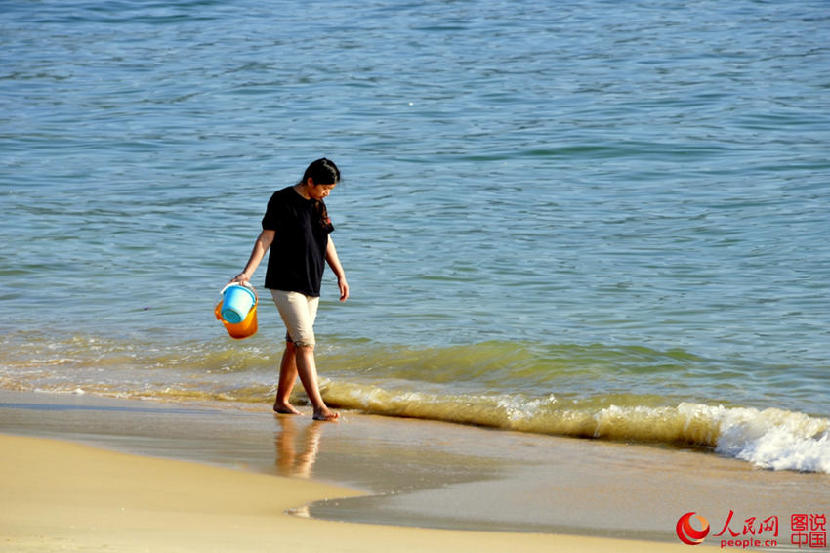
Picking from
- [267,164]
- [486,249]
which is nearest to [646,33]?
[267,164]

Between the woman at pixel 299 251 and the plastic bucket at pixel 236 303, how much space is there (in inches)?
6.3

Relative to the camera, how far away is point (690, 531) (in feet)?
17.0

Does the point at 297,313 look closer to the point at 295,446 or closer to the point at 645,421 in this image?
the point at 295,446

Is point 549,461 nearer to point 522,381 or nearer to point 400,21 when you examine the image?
point 522,381

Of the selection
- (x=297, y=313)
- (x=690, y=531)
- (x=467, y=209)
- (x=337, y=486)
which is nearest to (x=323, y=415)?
(x=297, y=313)

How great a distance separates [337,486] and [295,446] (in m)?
0.96

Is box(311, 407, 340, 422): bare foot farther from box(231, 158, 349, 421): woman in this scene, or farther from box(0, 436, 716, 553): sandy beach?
box(0, 436, 716, 553): sandy beach

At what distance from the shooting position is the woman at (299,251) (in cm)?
710

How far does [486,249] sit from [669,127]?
6.34 m

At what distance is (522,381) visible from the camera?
27.5ft

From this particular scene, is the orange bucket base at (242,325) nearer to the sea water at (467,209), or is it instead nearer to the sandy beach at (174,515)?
the sea water at (467,209)

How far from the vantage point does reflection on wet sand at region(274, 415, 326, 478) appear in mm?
6121

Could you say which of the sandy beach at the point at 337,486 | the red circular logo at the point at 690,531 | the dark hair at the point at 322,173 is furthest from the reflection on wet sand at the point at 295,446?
the red circular logo at the point at 690,531

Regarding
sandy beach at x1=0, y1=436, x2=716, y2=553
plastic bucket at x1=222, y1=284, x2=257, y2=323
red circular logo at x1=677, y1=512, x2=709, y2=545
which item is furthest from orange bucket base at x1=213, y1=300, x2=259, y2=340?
red circular logo at x1=677, y1=512, x2=709, y2=545
